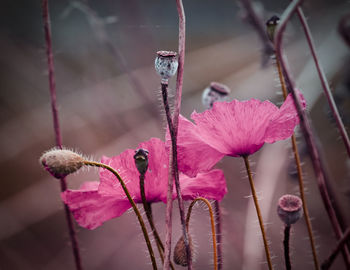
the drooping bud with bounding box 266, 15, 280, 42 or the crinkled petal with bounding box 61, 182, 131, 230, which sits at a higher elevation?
the drooping bud with bounding box 266, 15, 280, 42

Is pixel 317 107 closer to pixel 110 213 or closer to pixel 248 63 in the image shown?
pixel 248 63

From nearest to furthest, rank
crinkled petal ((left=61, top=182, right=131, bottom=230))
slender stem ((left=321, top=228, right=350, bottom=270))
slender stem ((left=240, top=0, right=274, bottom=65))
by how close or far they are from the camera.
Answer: slender stem ((left=321, top=228, right=350, bottom=270)) → crinkled petal ((left=61, top=182, right=131, bottom=230)) → slender stem ((left=240, top=0, right=274, bottom=65))

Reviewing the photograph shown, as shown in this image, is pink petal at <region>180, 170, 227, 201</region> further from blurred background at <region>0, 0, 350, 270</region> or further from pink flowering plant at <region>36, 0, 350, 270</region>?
A: blurred background at <region>0, 0, 350, 270</region>

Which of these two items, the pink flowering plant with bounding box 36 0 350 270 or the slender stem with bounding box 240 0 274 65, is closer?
the pink flowering plant with bounding box 36 0 350 270

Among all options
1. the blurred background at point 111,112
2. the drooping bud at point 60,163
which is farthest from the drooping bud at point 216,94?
the blurred background at point 111,112

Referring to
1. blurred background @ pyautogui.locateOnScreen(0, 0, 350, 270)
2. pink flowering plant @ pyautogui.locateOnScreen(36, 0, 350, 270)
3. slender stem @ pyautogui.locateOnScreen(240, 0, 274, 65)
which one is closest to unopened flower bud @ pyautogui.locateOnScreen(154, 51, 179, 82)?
pink flowering plant @ pyautogui.locateOnScreen(36, 0, 350, 270)

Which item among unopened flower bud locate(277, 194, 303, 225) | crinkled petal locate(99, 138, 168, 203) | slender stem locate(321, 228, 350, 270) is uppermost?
crinkled petal locate(99, 138, 168, 203)

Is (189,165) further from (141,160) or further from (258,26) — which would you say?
(258,26)

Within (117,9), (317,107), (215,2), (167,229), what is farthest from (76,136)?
(167,229)

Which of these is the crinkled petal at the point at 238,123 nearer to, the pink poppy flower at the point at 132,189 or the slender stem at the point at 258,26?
the pink poppy flower at the point at 132,189
